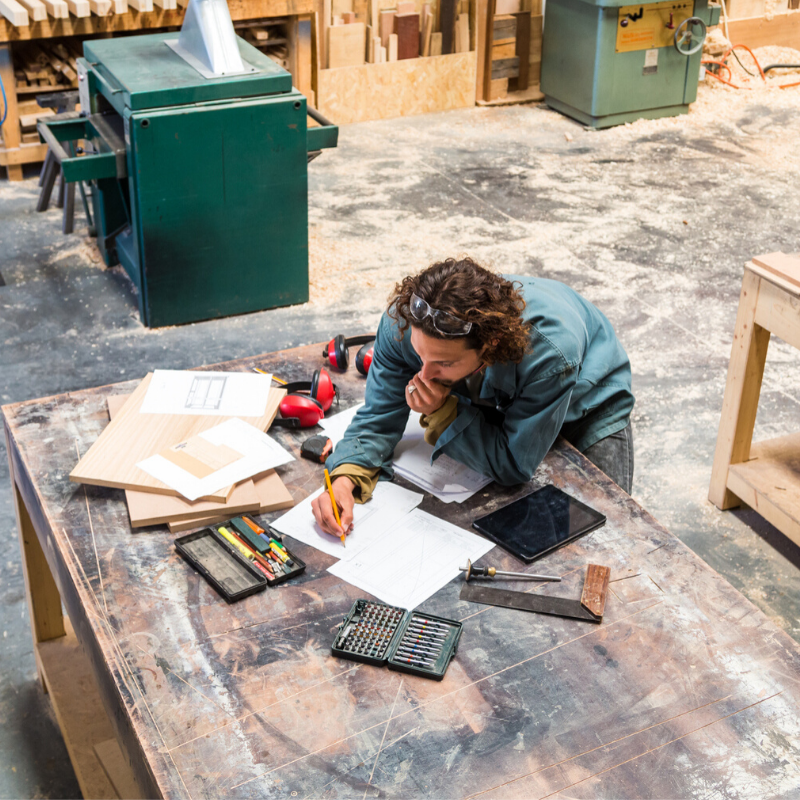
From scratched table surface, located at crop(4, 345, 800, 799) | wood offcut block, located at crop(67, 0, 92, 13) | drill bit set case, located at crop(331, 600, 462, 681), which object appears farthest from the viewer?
wood offcut block, located at crop(67, 0, 92, 13)

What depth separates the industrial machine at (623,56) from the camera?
6.08 m

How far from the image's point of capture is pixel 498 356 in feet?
6.07

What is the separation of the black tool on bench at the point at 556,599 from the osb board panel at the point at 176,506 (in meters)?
0.49

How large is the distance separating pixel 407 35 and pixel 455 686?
5784 millimetres

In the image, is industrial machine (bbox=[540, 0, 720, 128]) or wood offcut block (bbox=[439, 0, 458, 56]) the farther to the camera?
wood offcut block (bbox=[439, 0, 458, 56])

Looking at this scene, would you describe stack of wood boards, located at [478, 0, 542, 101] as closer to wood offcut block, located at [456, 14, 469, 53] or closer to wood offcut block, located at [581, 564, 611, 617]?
wood offcut block, located at [456, 14, 469, 53]

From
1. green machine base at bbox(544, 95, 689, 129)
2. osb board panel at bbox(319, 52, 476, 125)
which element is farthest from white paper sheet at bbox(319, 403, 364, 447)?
green machine base at bbox(544, 95, 689, 129)

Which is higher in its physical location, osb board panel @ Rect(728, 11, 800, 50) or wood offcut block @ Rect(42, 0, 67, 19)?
wood offcut block @ Rect(42, 0, 67, 19)

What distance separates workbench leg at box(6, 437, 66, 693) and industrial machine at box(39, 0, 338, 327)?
1690mm

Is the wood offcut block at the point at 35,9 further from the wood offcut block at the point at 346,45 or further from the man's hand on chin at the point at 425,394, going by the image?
the man's hand on chin at the point at 425,394

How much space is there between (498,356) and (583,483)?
35 cm

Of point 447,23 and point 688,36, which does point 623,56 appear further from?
point 447,23

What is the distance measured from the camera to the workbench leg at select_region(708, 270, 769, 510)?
2730mm

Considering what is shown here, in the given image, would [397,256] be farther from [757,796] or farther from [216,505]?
[757,796]
